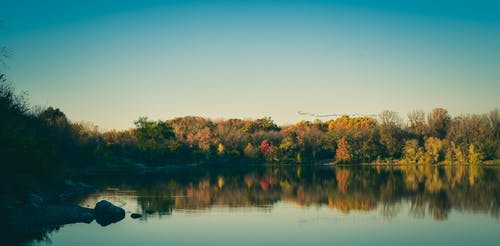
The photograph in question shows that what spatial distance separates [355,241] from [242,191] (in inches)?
834

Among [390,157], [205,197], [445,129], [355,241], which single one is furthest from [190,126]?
[355,241]

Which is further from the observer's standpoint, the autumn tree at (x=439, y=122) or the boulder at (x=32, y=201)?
the autumn tree at (x=439, y=122)

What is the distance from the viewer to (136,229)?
24703 millimetres

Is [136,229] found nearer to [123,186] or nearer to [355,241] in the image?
[355,241]

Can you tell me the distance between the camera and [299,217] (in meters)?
28.2

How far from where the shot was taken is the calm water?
22.3 m

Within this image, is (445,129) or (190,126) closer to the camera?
(445,129)

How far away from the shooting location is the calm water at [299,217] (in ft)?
73.3

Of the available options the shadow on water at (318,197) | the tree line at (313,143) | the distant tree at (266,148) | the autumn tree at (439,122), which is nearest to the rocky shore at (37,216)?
the shadow on water at (318,197)

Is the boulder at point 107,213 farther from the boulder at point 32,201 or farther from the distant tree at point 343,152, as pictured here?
the distant tree at point 343,152

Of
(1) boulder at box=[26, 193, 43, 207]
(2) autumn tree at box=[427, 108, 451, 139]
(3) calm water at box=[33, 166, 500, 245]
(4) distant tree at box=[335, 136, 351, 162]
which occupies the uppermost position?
(2) autumn tree at box=[427, 108, 451, 139]

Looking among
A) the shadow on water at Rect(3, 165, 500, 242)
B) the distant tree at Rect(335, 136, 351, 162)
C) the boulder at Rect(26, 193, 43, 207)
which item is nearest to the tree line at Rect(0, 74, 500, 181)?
the distant tree at Rect(335, 136, 351, 162)

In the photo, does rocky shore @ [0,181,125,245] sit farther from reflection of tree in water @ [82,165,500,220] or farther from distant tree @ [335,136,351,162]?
distant tree @ [335,136,351,162]

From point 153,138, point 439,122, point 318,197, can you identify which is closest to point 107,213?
point 318,197
